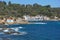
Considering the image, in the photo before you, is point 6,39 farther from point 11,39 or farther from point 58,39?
point 58,39

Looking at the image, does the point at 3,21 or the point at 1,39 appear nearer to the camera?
the point at 1,39

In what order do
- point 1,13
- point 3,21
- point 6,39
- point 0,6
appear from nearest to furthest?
point 6,39
point 3,21
point 1,13
point 0,6

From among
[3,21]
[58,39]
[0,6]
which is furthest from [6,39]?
[0,6]

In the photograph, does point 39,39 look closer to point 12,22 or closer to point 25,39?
point 25,39

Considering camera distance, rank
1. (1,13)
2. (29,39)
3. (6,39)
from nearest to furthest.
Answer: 1. (6,39)
2. (29,39)
3. (1,13)

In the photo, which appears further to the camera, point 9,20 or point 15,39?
point 9,20

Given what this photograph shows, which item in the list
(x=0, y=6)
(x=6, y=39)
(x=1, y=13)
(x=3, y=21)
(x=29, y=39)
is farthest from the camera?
(x=0, y=6)

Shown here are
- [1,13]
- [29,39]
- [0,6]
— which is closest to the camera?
[29,39]

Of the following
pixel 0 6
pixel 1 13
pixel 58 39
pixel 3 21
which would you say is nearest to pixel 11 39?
pixel 58 39

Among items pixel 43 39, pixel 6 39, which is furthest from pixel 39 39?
pixel 6 39
